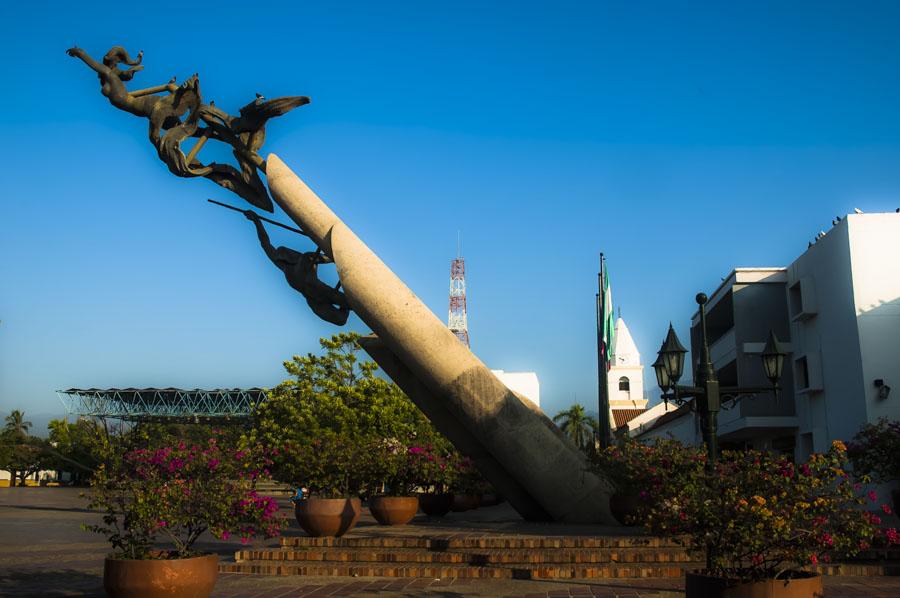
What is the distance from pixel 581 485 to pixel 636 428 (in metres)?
43.6

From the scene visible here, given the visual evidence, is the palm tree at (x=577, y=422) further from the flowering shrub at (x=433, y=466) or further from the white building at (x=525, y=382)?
the flowering shrub at (x=433, y=466)

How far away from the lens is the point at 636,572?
10180mm

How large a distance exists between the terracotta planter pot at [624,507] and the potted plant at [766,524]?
6.31 m

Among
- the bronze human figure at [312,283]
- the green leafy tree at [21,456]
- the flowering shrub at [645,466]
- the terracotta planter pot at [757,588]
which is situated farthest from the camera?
the green leafy tree at [21,456]

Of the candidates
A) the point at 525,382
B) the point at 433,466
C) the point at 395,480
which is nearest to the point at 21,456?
the point at 525,382

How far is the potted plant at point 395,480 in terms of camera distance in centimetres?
1472

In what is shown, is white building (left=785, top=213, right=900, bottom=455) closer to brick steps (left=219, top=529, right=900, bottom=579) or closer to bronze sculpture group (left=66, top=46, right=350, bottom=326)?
brick steps (left=219, top=529, right=900, bottom=579)

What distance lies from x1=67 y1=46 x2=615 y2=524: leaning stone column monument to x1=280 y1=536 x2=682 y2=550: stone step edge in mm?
2267

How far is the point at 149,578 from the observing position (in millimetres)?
7262

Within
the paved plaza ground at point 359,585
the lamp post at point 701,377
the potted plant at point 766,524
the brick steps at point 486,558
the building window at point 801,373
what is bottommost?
the paved plaza ground at point 359,585

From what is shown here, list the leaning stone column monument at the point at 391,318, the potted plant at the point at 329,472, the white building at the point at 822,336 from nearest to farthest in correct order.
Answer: the potted plant at the point at 329,472
the leaning stone column monument at the point at 391,318
the white building at the point at 822,336

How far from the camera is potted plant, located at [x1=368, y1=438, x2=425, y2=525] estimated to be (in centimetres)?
1472

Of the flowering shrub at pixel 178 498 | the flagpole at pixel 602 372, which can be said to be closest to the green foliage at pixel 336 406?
the flagpole at pixel 602 372

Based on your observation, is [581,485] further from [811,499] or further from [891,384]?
[891,384]
